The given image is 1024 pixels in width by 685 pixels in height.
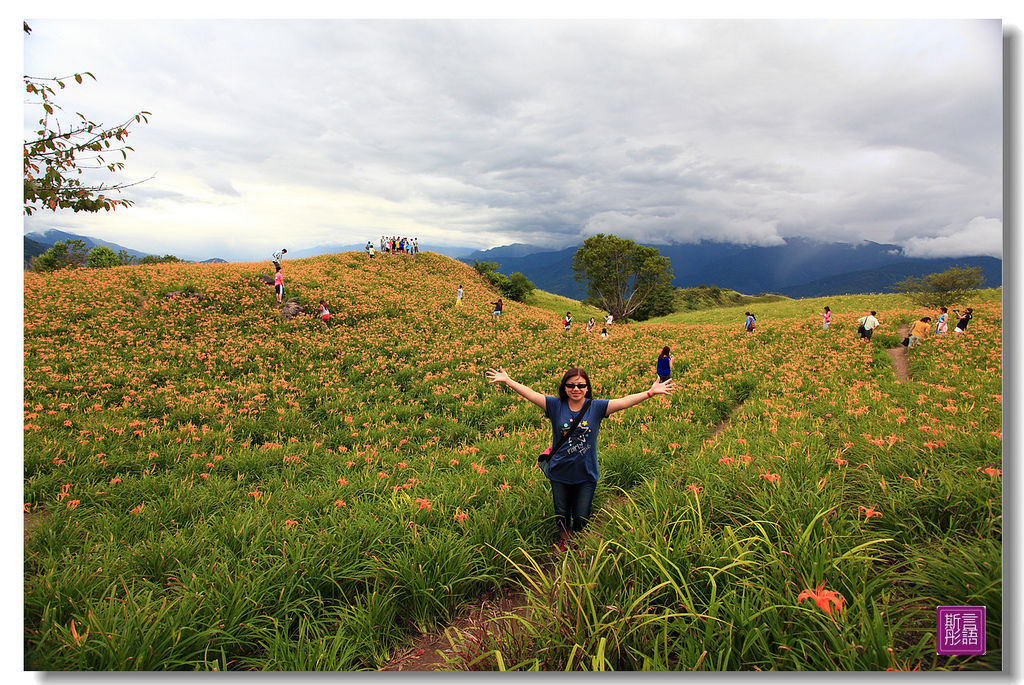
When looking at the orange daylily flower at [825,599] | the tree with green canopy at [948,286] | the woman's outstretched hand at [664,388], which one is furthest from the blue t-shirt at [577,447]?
the tree with green canopy at [948,286]

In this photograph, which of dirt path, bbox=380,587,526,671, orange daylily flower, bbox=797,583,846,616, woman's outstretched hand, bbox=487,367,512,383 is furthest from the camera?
woman's outstretched hand, bbox=487,367,512,383

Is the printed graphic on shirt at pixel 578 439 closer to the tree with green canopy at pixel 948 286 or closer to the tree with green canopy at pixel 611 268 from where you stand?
the tree with green canopy at pixel 611 268

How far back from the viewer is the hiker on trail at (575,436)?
3223mm

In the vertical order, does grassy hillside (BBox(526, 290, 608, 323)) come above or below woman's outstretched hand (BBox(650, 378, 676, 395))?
above

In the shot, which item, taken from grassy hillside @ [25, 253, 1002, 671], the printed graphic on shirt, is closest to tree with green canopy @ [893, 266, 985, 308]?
grassy hillside @ [25, 253, 1002, 671]

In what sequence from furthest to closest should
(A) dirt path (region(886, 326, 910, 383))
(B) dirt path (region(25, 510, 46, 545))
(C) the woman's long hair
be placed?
(A) dirt path (region(886, 326, 910, 383))
(B) dirt path (region(25, 510, 46, 545))
(C) the woman's long hair

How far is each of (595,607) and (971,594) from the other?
2.20 metres

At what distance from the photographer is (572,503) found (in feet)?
11.3

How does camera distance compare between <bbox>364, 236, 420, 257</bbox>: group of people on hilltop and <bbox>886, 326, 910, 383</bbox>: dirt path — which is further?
<bbox>364, 236, 420, 257</bbox>: group of people on hilltop

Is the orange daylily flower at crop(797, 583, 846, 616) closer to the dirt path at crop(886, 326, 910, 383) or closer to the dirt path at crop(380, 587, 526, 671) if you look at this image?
the dirt path at crop(380, 587, 526, 671)

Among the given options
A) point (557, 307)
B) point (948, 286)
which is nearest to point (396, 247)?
point (557, 307)

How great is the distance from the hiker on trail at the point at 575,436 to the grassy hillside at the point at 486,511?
1.10ft

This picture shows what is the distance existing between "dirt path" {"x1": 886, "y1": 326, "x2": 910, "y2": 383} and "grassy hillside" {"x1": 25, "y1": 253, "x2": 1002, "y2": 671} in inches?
11.8

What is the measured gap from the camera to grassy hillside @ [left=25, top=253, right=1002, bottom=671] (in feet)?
7.31
